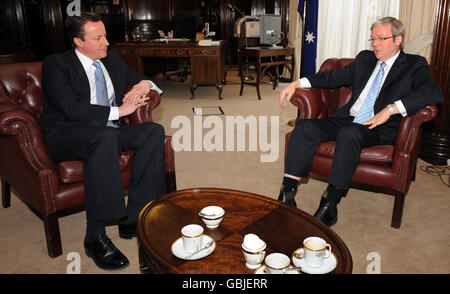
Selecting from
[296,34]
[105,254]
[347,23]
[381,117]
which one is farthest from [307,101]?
[296,34]

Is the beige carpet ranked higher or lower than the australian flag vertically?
lower

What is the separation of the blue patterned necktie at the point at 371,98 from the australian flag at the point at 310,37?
2.05 meters

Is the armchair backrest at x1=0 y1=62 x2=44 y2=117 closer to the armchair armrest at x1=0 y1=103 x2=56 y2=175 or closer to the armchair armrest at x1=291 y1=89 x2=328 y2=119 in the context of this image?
the armchair armrest at x1=0 y1=103 x2=56 y2=175

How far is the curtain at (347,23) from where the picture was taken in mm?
4133

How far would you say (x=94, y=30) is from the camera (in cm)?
212

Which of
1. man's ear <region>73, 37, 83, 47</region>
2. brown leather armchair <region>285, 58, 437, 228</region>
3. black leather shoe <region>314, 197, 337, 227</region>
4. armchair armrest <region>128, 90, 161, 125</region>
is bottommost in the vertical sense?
black leather shoe <region>314, 197, 337, 227</region>

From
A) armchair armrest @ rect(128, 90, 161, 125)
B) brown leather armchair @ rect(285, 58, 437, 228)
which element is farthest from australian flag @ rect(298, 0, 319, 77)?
armchair armrest @ rect(128, 90, 161, 125)

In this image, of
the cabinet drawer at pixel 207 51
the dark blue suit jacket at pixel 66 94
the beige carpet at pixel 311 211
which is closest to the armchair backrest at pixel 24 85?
the dark blue suit jacket at pixel 66 94

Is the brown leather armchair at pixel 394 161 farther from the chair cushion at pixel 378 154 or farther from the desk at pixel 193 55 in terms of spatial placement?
the desk at pixel 193 55

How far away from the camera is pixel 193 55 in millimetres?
5586

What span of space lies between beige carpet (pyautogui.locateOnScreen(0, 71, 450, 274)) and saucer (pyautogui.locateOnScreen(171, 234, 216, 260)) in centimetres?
62

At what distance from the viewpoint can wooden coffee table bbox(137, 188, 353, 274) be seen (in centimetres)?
125

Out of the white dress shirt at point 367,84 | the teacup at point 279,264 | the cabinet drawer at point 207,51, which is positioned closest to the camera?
the teacup at point 279,264
